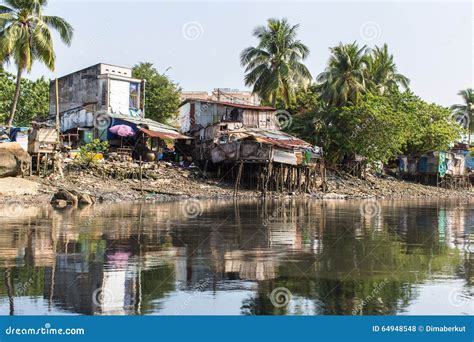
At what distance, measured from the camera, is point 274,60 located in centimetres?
5147

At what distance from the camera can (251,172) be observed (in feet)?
145

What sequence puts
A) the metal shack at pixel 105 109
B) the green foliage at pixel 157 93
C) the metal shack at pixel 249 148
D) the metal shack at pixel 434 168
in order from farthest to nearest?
the metal shack at pixel 434 168 → the green foliage at pixel 157 93 → the metal shack at pixel 105 109 → the metal shack at pixel 249 148

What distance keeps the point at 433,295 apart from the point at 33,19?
32.3 metres

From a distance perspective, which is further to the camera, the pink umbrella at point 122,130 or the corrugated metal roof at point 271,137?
the corrugated metal roof at point 271,137

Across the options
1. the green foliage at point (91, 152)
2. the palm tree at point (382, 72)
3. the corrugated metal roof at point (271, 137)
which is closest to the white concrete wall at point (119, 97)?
the green foliage at point (91, 152)

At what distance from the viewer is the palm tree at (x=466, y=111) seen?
250ft

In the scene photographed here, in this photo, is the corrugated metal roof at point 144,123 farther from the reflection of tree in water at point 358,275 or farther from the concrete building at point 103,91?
the reflection of tree in water at point 358,275

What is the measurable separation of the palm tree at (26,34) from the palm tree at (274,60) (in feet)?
63.9

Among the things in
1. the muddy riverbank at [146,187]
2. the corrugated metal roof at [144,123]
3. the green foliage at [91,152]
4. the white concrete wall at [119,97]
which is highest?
the white concrete wall at [119,97]

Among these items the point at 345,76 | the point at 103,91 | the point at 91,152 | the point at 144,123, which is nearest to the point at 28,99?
the point at 103,91

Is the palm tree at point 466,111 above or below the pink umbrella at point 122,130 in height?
above

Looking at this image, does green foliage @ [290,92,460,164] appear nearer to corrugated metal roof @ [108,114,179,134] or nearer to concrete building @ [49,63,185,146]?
corrugated metal roof @ [108,114,179,134]

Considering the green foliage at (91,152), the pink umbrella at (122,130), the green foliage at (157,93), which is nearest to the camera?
the green foliage at (91,152)
